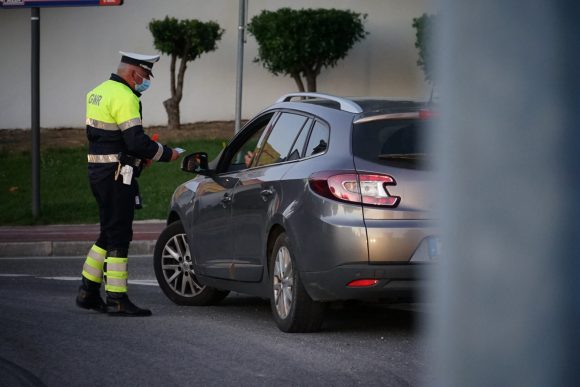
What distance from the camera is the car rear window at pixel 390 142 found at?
24.1 feet

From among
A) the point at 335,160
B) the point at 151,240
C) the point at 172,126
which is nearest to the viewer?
the point at 335,160

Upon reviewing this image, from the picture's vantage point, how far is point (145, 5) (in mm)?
23141

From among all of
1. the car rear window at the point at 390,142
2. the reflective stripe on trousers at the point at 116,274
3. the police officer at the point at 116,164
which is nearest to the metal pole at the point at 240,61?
the police officer at the point at 116,164

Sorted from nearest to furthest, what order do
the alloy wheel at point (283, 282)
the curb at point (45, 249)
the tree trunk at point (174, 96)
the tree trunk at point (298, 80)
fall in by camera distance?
the alloy wheel at point (283, 282), the curb at point (45, 249), the tree trunk at point (174, 96), the tree trunk at point (298, 80)

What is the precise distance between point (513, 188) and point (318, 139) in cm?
683

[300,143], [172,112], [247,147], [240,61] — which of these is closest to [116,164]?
[247,147]

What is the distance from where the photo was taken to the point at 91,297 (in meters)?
8.91

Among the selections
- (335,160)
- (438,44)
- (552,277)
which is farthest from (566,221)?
(335,160)

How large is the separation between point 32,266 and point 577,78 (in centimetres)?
1238

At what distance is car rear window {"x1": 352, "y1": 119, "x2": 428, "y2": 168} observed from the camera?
734 cm

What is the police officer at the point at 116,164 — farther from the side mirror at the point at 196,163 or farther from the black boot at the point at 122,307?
the side mirror at the point at 196,163

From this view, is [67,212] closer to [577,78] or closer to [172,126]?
[172,126]

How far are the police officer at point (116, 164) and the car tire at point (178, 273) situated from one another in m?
0.76

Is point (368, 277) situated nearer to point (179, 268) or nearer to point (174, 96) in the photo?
point (179, 268)
